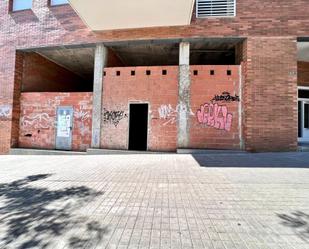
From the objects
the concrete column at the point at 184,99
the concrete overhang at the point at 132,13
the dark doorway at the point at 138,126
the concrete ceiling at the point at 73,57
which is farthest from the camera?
the concrete ceiling at the point at 73,57

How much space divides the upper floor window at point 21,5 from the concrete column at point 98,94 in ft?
14.9

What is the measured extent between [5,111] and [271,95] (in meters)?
12.4

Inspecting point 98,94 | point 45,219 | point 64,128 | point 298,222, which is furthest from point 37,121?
point 298,222

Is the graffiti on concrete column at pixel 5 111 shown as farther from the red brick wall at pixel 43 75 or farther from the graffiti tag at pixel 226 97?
the graffiti tag at pixel 226 97

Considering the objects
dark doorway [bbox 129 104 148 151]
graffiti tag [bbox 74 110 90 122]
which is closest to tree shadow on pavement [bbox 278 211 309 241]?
dark doorway [bbox 129 104 148 151]

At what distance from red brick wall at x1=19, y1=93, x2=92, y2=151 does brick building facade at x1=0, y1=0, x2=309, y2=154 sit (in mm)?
50

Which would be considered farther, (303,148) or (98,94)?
(98,94)

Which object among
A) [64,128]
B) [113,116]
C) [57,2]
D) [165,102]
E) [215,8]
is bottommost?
[64,128]

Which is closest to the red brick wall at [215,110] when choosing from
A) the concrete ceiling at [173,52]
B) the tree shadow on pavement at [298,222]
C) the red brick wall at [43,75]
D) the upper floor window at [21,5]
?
the concrete ceiling at [173,52]

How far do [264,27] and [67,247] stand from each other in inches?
407

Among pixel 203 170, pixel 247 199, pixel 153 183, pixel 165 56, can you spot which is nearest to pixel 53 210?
pixel 153 183

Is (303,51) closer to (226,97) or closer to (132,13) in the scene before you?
(226,97)

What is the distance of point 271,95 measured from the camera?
950 centimetres

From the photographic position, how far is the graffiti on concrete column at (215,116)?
980 centimetres
